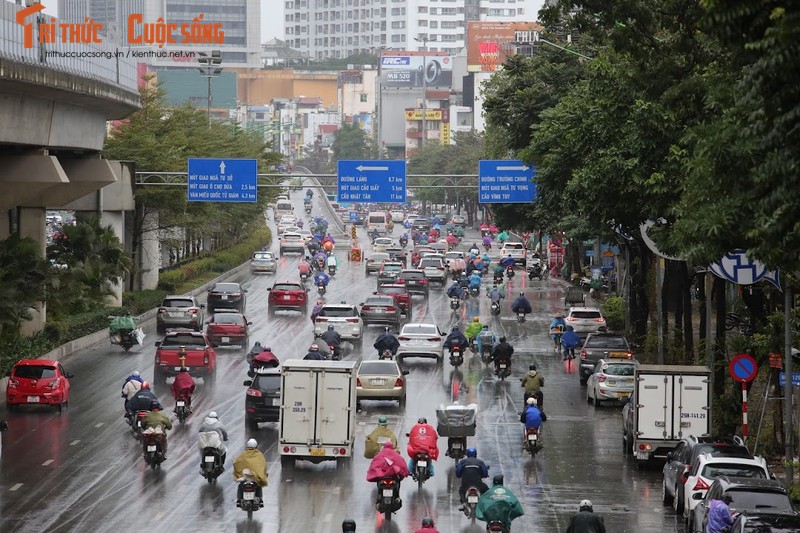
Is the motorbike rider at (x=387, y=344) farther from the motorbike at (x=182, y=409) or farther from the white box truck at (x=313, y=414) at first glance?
the white box truck at (x=313, y=414)

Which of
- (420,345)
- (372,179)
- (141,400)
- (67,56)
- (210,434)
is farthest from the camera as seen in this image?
(372,179)

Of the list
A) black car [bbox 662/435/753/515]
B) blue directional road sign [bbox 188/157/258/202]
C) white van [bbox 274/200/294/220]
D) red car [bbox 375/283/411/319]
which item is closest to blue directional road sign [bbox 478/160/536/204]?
red car [bbox 375/283/411/319]

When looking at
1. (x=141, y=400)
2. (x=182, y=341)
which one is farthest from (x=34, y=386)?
(x=182, y=341)

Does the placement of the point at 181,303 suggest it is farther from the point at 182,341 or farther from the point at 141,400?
the point at 141,400

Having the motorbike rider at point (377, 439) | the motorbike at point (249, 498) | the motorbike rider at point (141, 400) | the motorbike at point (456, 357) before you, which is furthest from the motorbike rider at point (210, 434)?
the motorbike at point (456, 357)

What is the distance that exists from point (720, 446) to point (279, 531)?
7.06 metres

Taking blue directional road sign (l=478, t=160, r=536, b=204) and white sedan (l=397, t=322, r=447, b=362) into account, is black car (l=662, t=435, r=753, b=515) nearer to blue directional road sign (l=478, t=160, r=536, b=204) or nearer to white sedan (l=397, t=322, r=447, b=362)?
white sedan (l=397, t=322, r=447, b=362)

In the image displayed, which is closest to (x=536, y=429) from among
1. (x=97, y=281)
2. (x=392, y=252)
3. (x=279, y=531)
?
(x=279, y=531)

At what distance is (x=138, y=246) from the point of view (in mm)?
70812

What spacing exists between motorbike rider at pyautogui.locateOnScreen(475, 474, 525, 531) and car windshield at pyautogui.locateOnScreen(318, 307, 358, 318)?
3004 cm

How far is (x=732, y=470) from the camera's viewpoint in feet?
73.3

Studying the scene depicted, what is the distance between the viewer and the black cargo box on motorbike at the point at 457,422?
93.4 ft

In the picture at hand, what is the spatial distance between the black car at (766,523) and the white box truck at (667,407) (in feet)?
31.2

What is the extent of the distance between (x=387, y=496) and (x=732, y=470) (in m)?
5.19
